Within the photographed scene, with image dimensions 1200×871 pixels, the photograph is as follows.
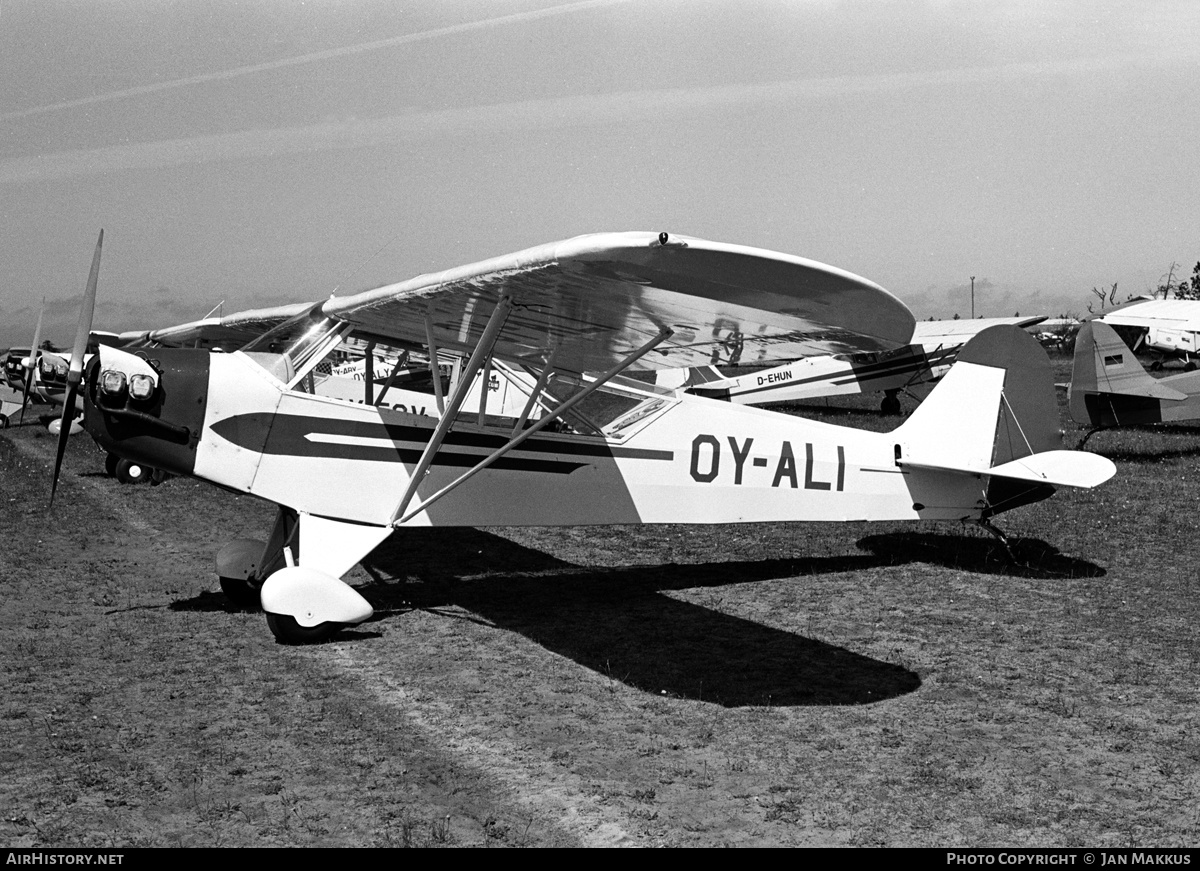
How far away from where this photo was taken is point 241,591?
24.3 ft

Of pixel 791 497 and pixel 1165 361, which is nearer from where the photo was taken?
pixel 791 497

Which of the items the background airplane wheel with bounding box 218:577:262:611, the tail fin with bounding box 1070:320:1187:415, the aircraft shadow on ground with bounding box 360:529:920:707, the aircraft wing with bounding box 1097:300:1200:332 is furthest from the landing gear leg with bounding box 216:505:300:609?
the aircraft wing with bounding box 1097:300:1200:332

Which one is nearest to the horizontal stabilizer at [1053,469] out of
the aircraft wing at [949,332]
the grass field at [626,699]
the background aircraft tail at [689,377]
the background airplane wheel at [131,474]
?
the grass field at [626,699]

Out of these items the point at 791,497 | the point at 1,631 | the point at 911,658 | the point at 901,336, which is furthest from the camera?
the point at 791,497

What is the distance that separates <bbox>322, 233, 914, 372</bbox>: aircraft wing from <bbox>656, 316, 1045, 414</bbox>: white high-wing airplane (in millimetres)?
14364

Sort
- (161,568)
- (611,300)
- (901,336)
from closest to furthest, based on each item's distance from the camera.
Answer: (901,336)
(611,300)
(161,568)

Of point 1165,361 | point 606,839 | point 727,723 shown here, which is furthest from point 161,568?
point 1165,361

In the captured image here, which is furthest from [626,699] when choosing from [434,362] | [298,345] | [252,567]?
[298,345]

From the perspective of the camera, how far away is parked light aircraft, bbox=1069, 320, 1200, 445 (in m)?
15.4

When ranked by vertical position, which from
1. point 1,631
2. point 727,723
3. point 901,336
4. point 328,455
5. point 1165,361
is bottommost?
point 1,631

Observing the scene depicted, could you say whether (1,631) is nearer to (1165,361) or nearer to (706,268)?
(706,268)

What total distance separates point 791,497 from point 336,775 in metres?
4.62

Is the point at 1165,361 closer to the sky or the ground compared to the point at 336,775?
closer to the sky

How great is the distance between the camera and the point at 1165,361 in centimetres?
3988
